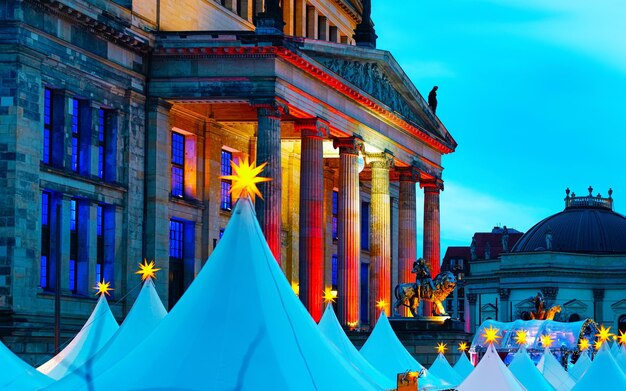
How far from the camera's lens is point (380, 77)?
7181 centimetres

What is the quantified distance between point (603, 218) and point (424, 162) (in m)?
67.3

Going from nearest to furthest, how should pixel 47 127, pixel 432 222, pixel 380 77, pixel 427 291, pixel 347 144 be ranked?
pixel 47 127 → pixel 427 291 → pixel 347 144 → pixel 380 77 → pixel 432 222

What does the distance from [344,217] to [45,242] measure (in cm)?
1949

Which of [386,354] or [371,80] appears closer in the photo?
[386,354]

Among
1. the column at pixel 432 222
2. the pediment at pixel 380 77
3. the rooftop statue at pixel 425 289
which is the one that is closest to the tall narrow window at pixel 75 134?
the pediment at pixel 380 77

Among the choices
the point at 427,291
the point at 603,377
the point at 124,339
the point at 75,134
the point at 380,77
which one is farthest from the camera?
the point at 380,77

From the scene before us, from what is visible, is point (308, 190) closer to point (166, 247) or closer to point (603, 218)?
point (166, 247)

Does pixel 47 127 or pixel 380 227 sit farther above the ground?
pixel 47 127

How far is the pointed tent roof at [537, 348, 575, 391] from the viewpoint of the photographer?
55.8m

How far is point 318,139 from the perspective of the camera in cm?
6456

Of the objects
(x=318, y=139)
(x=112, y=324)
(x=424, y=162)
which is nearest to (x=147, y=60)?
(x=318, y=139)

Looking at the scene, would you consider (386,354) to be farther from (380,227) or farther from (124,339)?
(380,227)

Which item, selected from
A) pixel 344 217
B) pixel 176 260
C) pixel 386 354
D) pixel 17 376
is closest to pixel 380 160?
pixel 344 217

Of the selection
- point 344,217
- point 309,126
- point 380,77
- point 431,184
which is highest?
point 380,77
